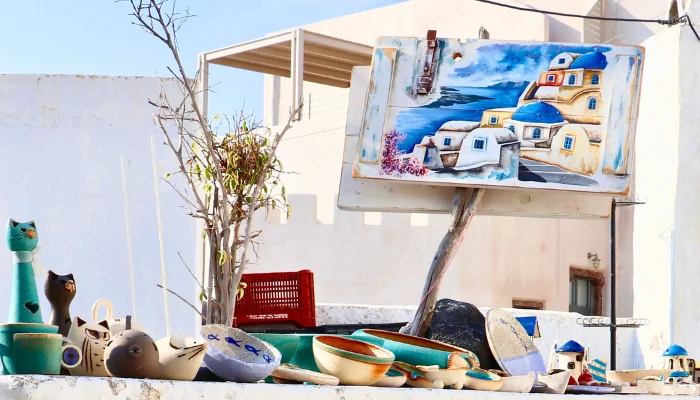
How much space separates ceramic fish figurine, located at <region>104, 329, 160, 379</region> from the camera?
429cm

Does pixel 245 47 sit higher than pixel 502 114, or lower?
higher

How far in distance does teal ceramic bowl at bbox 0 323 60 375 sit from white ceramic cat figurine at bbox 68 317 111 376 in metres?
0.22

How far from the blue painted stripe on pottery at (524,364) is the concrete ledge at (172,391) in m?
1.09

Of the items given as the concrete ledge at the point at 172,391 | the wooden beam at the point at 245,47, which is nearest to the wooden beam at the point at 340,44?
the wooden beam at the point at 245,47

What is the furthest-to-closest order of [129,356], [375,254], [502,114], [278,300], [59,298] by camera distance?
1. [375,254]
2. [278,300]
3. [502,114]
4. [59,298]
5. [129,356]

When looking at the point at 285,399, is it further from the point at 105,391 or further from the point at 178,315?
the point at 178,315

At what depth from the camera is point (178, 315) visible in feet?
31.6

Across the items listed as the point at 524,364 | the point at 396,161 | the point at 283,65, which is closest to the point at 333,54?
the point at 283,65

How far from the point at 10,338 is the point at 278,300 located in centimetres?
488

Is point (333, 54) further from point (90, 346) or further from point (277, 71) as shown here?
point (90, 346)

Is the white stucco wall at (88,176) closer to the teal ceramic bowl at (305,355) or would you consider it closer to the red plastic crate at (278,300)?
the red plastic crate at (278,300)

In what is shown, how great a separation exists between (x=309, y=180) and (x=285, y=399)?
455 inches

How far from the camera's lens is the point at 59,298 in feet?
15.6

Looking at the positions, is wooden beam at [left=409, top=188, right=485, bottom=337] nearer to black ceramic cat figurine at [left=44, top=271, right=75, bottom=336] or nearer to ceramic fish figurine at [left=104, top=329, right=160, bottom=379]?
black ceramic cat figurine at [left=44, top=271, right=75, bottom=336]
